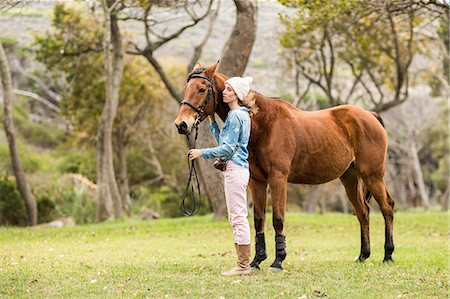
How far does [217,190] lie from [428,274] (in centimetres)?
1077

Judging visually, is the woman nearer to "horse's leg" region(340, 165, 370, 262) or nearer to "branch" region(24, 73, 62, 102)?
"horse's leg" region(340, 165, 370, 262)

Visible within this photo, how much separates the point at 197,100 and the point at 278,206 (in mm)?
1567

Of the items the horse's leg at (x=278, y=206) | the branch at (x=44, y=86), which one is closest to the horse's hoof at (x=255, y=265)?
the horse's leg at (x=278, y=206)

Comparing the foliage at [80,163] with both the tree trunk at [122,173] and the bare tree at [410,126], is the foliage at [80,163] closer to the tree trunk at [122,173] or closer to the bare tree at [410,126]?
the tree trunk at [122,173]

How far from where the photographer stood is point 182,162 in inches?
1405

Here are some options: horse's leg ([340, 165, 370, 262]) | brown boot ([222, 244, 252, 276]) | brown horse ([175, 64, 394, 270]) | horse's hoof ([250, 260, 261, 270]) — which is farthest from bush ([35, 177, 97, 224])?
brown boot ([222, 244, 252, 276])

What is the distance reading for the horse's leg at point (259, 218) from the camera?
8.14 m

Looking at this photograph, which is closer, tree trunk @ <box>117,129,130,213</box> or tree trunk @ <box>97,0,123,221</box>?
tree trunk @ <box>97,0,123,221</box>

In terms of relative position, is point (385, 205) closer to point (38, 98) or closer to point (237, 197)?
point (237, 197)

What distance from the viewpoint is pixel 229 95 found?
25.0ft

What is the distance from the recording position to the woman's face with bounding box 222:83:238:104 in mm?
7621

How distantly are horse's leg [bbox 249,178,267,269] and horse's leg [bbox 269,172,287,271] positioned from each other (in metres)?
0.24

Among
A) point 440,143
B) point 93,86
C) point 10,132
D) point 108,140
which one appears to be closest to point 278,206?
point 10,132

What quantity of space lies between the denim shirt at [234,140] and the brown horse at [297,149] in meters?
0.34
